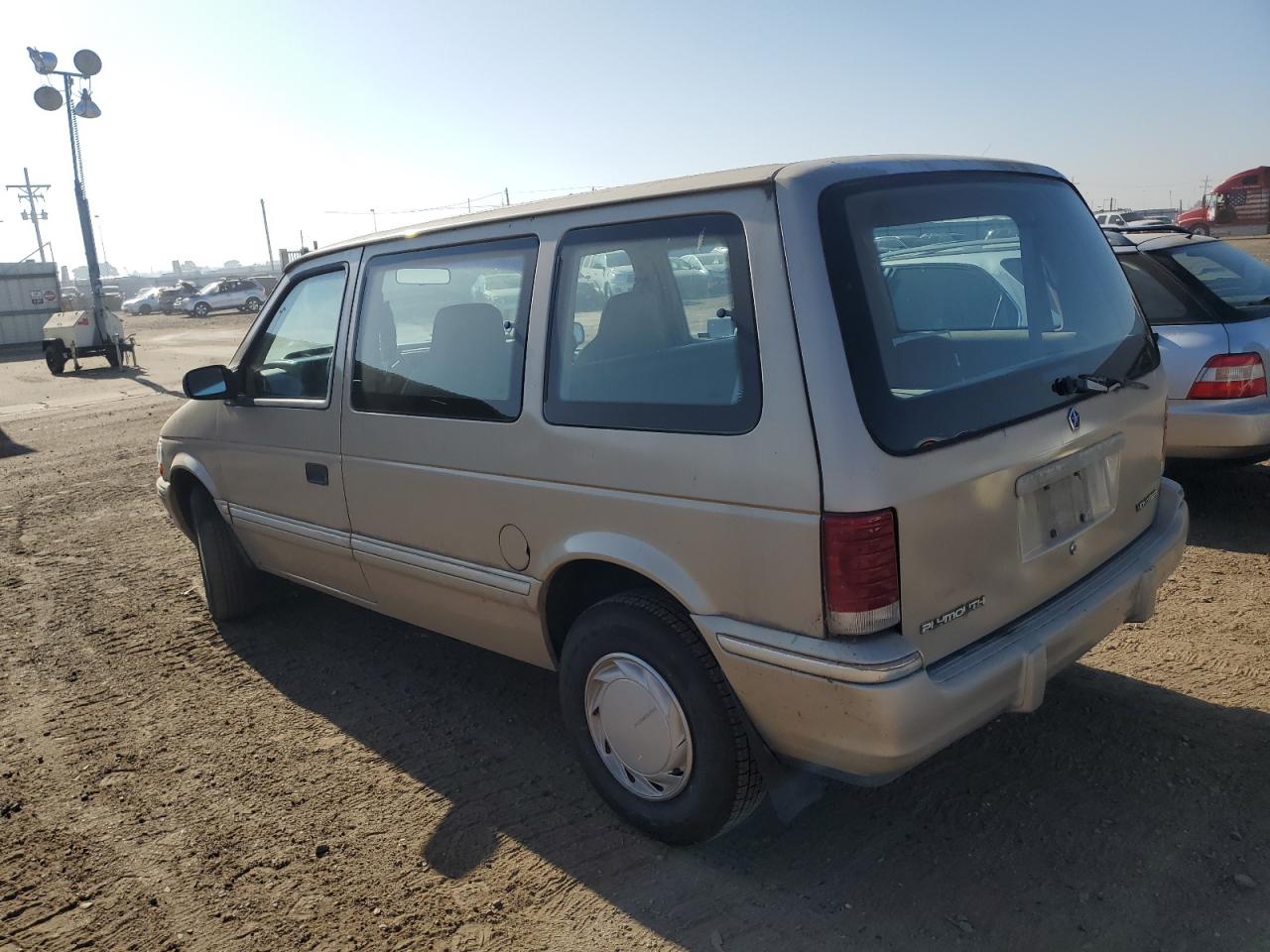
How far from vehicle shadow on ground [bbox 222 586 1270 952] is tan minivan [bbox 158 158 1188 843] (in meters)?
0.24

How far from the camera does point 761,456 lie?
246 cm

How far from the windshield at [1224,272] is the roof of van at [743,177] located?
296 centimetres

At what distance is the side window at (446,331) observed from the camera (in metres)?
3.26

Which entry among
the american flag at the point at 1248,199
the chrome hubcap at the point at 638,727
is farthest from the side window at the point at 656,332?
the american flag at the point at 1248,199

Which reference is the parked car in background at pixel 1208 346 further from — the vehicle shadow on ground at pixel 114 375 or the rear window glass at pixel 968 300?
the vehicle shadow on ground at pixel 114 375

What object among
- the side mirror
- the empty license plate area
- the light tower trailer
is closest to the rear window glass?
the empty license plate area

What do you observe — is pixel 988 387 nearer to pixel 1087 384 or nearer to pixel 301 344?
pixel 1087 384

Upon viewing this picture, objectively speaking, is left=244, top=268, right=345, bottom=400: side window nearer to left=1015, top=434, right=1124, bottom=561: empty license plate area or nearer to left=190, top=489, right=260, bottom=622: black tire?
left=190, top=489, right=260, bottom=622: black tire

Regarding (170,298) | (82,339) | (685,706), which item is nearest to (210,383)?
(685,706)

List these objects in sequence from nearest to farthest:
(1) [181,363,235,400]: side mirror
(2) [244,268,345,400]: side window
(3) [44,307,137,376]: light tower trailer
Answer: (2) [244,268,345,400]: side window < (1) [181,363,235,400]: side mirror < (3) [44,307,137,376]: light tower trailer

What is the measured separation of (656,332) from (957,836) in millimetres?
1787

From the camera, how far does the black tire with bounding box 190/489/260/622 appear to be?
5.04 m

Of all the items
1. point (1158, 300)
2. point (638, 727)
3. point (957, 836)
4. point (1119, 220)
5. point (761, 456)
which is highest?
point (1119, 220)

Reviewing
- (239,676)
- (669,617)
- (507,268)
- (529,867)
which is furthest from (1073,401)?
(239,676)
